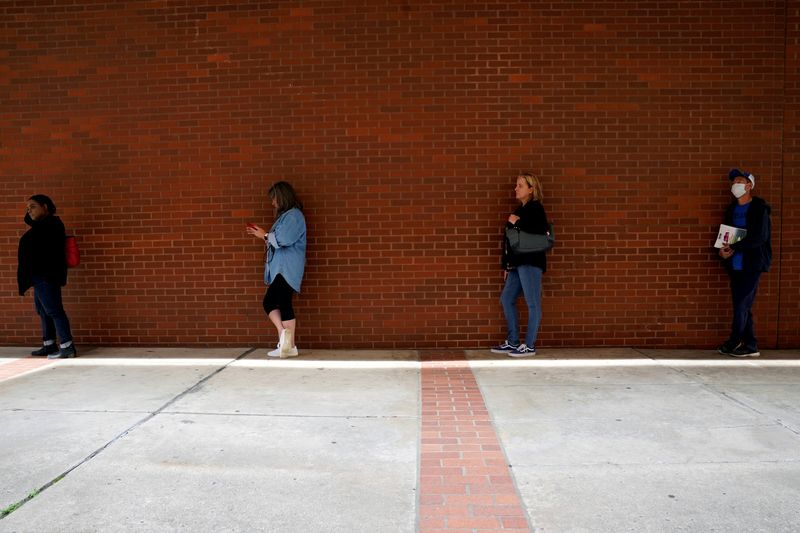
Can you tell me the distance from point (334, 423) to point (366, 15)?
166 inches

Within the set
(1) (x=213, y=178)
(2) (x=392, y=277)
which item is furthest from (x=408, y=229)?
(1) (x=213, y=178)

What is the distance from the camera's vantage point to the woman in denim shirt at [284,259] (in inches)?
229

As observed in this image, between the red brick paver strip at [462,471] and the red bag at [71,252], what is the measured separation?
152 inches

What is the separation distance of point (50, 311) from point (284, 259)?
240cm

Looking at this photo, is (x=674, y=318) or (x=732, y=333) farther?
(x=674, y=318)

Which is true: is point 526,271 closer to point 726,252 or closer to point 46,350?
point 726,252

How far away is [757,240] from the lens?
5.64 meters

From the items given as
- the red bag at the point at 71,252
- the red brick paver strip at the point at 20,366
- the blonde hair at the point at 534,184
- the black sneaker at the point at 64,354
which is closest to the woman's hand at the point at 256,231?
the red bag at the point at 71,252

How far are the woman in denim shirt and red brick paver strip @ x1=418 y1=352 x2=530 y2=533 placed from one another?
1.82m

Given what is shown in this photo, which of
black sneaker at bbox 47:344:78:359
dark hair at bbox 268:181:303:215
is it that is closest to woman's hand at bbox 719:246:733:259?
dark hair at bbox 268:181:303:215

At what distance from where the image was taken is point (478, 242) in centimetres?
625

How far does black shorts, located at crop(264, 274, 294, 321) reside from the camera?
5.88 m

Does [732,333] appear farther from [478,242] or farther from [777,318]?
[478,242]

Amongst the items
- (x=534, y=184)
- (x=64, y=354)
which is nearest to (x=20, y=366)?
(x=64, y=354)
